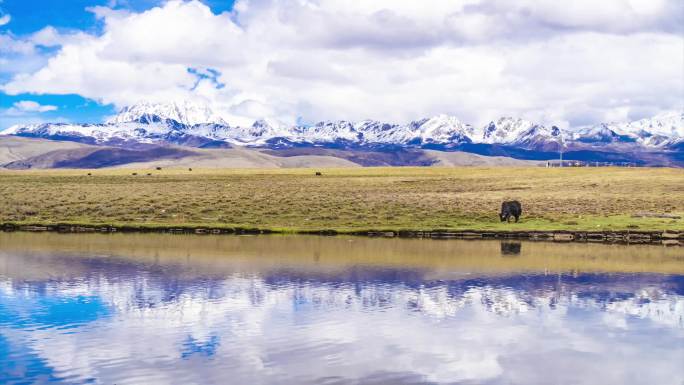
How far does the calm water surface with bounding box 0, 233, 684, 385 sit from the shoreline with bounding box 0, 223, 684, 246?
9.02 meters

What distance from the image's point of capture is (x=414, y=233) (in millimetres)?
57812

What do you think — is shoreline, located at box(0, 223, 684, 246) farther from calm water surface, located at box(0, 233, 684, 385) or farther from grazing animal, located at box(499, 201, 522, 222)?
calm water surface, located at box(0, 233, 684, 385)

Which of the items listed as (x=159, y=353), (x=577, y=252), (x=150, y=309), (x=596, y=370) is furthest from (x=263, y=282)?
(x=577, y=252)

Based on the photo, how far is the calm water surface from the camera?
21.6 m

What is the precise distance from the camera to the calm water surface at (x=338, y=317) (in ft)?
70.7

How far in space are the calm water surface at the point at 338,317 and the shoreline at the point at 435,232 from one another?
9019 mm

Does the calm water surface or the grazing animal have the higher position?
the grazing animal

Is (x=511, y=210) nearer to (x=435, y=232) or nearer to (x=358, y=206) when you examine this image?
(x=435, y=232)

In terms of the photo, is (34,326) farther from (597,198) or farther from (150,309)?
(597,198)

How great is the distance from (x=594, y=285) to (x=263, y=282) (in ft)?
47.9

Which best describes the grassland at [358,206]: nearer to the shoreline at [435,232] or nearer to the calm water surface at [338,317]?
the shoreline at [435,232]

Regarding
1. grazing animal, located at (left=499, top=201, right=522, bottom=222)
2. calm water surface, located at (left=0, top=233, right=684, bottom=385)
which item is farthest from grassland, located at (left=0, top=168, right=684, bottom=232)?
calm water surface, located at (left=0, top=233, right=684, bottom=385)

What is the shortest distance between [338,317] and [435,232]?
30.8m

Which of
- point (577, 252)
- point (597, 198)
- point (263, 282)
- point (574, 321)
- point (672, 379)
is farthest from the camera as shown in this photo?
point (597, 198)
